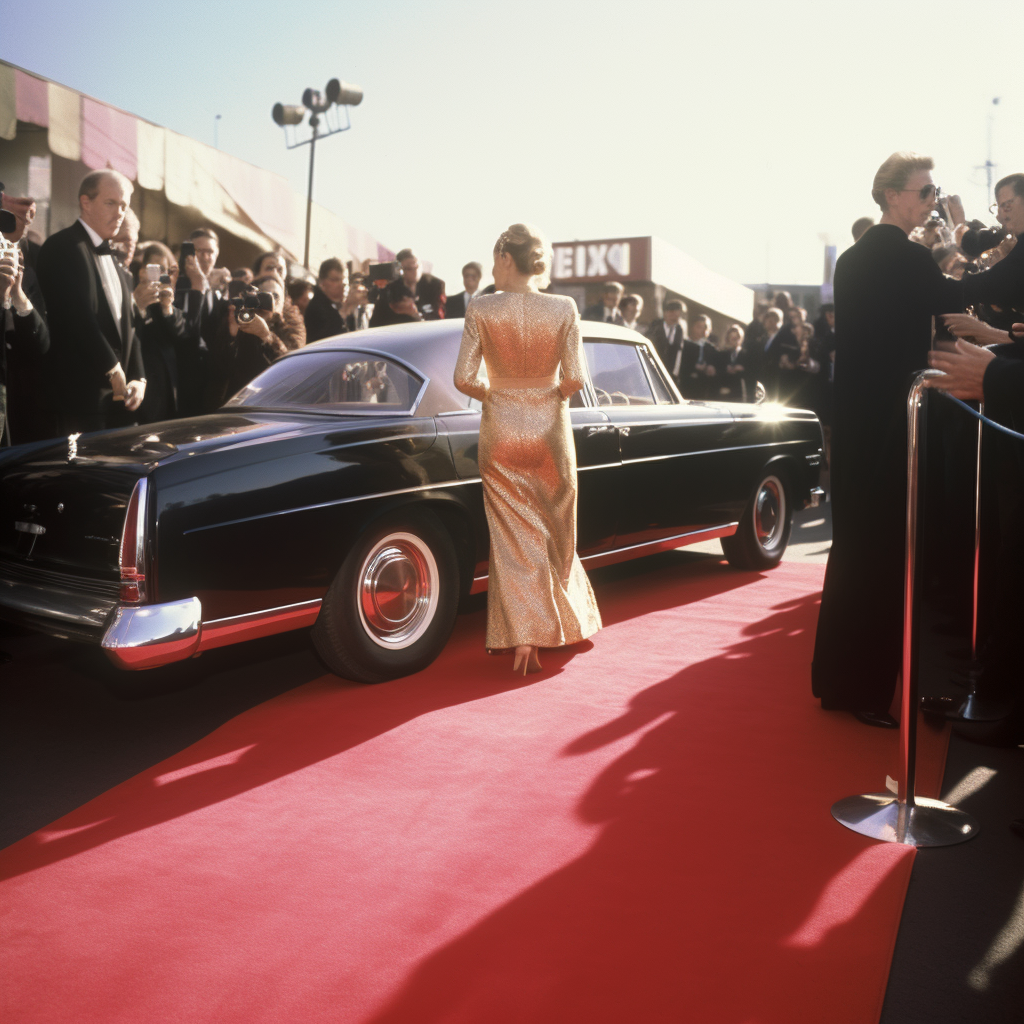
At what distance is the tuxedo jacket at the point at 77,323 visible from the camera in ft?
17.2

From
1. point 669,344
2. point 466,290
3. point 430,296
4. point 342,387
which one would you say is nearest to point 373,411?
point 342,387

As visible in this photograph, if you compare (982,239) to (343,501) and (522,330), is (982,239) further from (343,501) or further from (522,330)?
(343,501)

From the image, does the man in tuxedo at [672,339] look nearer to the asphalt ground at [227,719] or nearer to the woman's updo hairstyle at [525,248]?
the asphalt ground at [227,719]

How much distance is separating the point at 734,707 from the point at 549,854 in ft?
4.82

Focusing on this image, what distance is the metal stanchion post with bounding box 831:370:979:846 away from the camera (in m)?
2.88

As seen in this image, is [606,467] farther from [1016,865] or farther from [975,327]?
[1016,865]

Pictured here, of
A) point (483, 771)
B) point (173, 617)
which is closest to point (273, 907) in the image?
point (483, 771)

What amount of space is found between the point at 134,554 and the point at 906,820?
8.32 ft

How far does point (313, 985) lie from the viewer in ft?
7.09

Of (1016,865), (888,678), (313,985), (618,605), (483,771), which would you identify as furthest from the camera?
(618,605)

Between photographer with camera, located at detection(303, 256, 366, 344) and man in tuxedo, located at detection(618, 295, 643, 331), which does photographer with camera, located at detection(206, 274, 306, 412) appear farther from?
man in tuxedo, located at detection(618, 295, 643, 331)

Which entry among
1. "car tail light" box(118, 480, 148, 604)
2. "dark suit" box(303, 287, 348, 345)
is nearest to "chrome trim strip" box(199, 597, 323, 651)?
"car tail light" box(118, 480, 148, 604)

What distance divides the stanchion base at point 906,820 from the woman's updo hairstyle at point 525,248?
2.48 m

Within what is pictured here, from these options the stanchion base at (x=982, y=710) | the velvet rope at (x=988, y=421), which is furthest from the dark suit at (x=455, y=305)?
the velvet rope at (x=988, y=421)
